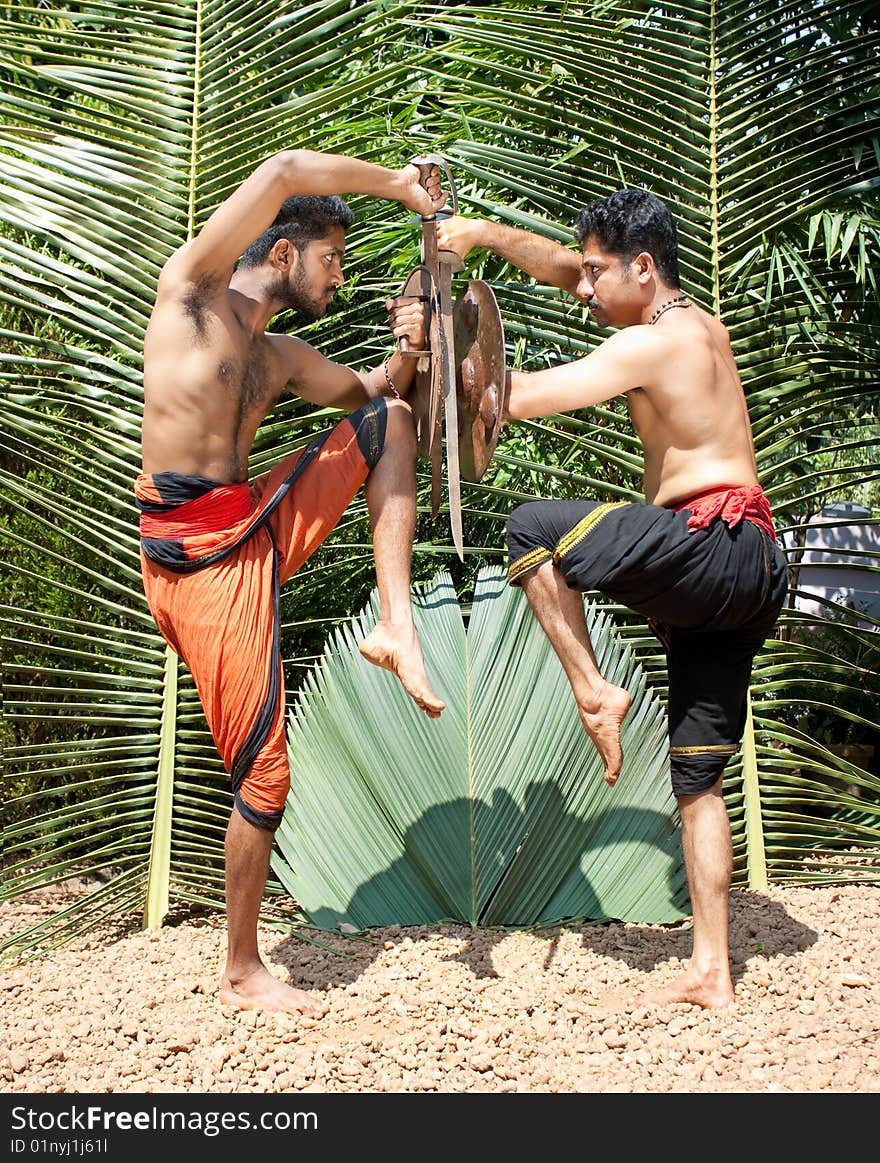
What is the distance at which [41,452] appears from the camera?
12.6ft

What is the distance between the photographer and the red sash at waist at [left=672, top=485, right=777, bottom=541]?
113 inches

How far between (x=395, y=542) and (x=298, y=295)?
0.64 metres

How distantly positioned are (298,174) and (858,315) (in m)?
2.41

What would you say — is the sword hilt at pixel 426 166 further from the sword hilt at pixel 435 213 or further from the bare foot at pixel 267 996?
the bare foot at pixel 267 996

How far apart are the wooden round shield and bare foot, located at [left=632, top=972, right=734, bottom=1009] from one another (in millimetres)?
1259

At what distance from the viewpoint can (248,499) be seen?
3.00m

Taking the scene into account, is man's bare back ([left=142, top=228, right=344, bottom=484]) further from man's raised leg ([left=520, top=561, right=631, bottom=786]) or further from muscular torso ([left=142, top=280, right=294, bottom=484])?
man's raised leg ([left=520, top=561, right=631, bottom=786])

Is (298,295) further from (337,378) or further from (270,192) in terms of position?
(270,192)

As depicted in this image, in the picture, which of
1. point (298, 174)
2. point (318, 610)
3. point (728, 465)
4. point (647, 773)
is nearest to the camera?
point (298, 174)

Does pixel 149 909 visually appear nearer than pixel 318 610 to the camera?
Yes

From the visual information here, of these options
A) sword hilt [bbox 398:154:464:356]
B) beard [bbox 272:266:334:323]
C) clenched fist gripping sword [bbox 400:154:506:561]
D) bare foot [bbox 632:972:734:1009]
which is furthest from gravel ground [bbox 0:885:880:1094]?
beard [bbox 272:266:334:323]

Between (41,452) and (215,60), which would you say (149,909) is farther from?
(215,60)

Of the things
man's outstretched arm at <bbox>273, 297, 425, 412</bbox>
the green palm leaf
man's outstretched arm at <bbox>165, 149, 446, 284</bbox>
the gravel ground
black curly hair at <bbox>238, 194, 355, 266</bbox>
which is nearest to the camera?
the gravel ground
